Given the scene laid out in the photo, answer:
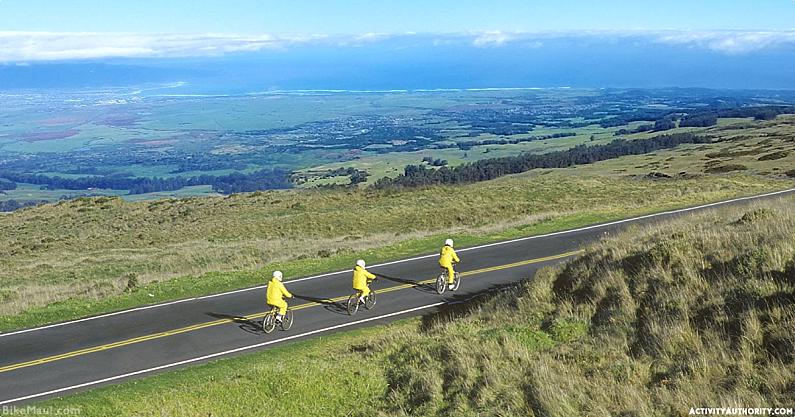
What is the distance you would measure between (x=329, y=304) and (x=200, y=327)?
12.0ft

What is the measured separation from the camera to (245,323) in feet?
56.4

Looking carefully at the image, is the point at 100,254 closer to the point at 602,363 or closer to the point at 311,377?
the point at 311,377

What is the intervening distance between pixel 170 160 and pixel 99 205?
109433mm

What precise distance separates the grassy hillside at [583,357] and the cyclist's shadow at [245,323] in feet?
6.80

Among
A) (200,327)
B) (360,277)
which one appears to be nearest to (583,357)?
(360,277)

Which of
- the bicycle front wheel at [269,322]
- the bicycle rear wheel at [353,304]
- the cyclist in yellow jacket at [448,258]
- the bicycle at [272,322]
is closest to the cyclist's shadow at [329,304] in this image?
the bicycle rear wheel at [353,304]

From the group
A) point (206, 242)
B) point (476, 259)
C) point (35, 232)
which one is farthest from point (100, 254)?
point (476, 259)

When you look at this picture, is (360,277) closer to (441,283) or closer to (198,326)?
(441,283)

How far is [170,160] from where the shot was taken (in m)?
154

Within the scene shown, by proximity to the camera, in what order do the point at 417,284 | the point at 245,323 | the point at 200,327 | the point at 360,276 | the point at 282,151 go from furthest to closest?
the point at 282,151, the point at 417,284, the point at 360,276, the point at 245,323, the point at 200,327

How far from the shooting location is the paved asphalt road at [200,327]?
14.0m

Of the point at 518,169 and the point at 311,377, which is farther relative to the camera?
the point at 518,169

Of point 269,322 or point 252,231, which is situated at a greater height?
point 269,322

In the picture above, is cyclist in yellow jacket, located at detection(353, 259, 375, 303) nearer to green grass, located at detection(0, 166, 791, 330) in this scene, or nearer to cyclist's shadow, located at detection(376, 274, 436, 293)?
cyclist's shadow, located at detection(376, 274, 436, 293)
